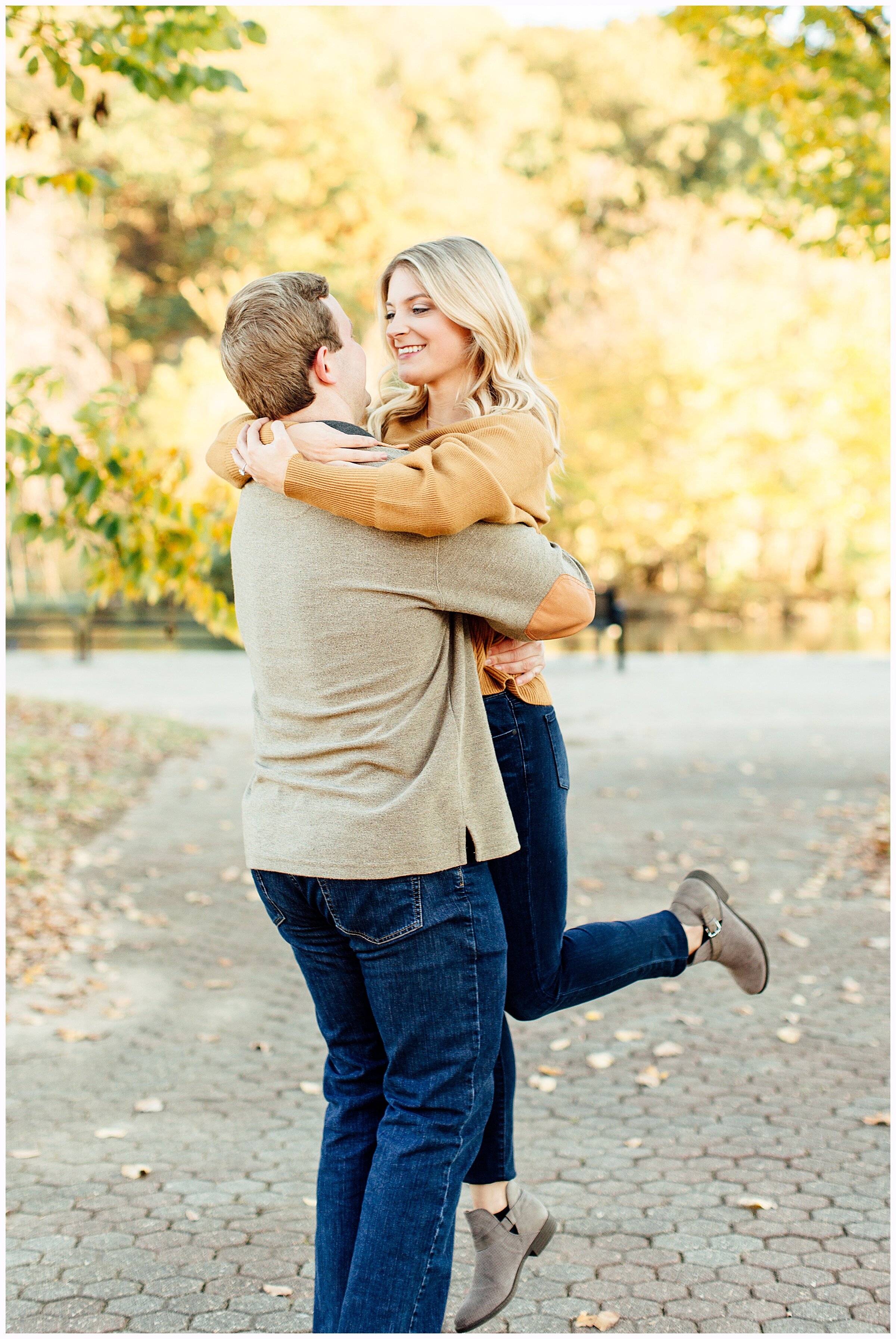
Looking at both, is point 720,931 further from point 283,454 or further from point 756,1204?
point 283,454

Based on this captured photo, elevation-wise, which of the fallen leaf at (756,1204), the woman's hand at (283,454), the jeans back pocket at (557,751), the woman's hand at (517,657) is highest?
the woman's hand at (283,454)

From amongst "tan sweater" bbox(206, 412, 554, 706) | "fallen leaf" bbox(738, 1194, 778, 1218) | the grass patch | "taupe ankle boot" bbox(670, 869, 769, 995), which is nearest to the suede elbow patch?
"tan sweater" bbox(206, 412, 554, 706)

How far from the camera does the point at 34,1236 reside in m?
3.30

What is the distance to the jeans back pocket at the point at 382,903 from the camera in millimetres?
2006

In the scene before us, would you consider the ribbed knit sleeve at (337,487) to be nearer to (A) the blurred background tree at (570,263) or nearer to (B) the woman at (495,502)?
(B) the woman at (495,502)

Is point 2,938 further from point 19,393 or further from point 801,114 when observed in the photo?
point 801,114

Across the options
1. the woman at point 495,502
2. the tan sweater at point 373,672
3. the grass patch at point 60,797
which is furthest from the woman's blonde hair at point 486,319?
the grass patch at point 60,797

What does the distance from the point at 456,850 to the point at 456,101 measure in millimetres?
35998

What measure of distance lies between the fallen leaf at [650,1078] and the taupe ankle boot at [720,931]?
133 centimetres

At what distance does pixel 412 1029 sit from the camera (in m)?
2.05

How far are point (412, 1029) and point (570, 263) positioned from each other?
31.8 m

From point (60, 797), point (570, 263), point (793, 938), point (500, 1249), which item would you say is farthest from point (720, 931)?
point (570, 263)

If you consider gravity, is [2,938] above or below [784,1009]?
above

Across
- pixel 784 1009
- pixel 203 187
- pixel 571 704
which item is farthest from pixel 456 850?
pixel 203 187
